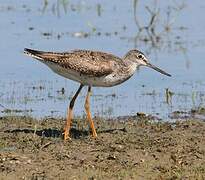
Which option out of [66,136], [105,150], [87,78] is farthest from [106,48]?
[105,150]

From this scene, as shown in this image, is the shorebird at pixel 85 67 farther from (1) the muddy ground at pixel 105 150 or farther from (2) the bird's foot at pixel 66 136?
(1) the muddy ground at pixel 105 150

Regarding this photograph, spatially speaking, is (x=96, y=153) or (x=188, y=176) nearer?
(x=188, y=176)

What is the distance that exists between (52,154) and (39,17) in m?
9.16

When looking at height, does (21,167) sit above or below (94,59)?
below

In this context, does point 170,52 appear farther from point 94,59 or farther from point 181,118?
point 94,59

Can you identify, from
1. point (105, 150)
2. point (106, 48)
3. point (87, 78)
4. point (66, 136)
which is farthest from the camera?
point (106, 48)

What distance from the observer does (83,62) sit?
408 inches

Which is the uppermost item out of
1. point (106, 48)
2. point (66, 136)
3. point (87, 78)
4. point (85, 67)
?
point (106, 48)

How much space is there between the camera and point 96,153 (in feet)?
31.3

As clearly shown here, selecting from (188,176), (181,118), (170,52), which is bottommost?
(188,176)

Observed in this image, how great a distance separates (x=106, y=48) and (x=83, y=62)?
514 centimetres

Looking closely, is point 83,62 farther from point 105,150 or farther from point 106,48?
point 106,48

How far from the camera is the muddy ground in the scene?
28.8 ft

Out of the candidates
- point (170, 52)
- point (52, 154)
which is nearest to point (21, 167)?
point (52, 154)
